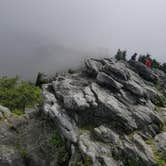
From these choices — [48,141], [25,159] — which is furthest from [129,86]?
[25,159]

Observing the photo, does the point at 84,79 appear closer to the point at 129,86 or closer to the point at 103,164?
the point at 129,86

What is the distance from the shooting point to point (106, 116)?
1366 inches

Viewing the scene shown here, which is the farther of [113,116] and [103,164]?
[113,116]

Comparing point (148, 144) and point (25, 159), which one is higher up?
point (148, 144)

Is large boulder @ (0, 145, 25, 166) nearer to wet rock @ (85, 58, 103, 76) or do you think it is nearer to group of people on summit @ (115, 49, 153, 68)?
wet rock @ (85, 58, 103, 76)

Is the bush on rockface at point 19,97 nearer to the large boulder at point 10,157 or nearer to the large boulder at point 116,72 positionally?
the large boulder at point 116,72

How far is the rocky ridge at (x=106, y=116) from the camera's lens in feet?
101

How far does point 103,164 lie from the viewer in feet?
96.8

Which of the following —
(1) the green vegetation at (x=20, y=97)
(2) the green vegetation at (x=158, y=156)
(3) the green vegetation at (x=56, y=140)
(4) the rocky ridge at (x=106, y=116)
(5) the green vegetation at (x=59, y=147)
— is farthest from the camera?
(1) the green vegetation at (x=20, y=97)

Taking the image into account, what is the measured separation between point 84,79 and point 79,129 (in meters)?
10.2

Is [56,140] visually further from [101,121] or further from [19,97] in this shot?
[19,97]

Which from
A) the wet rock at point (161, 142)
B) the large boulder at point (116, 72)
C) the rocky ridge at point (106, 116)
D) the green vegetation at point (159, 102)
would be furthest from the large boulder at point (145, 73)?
the wet rock at point (161, 142)

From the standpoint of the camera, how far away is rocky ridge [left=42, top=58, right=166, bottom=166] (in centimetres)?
3066

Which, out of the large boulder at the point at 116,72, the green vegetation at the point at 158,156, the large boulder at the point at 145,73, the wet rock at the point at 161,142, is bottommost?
the green vegetation at the point at 158,156
